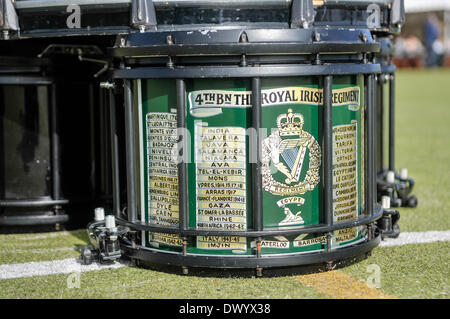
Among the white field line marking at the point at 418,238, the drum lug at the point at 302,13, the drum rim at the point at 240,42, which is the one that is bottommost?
the white field line marking at the point at 418,238

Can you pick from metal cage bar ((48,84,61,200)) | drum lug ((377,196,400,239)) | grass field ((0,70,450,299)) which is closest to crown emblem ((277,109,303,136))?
grass field ((0,70,450,299))

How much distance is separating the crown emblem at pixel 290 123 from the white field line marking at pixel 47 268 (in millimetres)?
1609

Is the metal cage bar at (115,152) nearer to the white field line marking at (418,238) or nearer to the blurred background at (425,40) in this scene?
the white field line marking at (418,238)

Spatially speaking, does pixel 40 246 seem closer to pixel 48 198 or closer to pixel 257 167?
pixel 48 198

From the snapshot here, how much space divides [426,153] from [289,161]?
7148 mm

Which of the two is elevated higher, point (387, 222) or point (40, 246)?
point (387, 222)

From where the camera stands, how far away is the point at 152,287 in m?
4.95

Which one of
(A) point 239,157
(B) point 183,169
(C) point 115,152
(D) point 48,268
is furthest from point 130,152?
(D) point 48,268

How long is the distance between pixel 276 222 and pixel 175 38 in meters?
1.47

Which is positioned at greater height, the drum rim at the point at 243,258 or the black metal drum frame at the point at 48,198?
the black metal drum frame at the point at 48,198

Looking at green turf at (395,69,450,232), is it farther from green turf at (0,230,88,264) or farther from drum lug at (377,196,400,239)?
green turf at (0,230,88,264)

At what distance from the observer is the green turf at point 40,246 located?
19.3 feet

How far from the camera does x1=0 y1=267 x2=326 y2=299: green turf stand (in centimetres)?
478

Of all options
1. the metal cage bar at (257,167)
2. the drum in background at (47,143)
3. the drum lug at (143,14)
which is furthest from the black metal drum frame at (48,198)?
the metal cage bar at (257,167)
